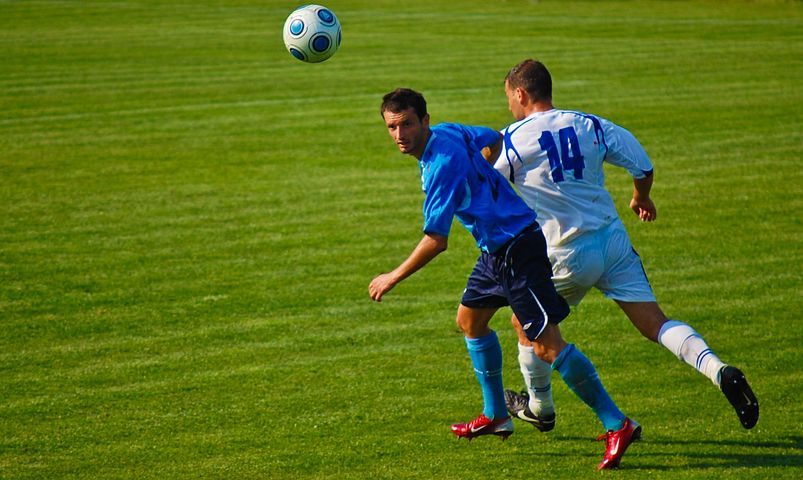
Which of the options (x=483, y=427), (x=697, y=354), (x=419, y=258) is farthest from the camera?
(x=483, y=427)

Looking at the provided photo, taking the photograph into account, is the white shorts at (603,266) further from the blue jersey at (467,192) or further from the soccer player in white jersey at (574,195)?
the blue jersey at (467,192)

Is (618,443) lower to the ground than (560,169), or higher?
lower

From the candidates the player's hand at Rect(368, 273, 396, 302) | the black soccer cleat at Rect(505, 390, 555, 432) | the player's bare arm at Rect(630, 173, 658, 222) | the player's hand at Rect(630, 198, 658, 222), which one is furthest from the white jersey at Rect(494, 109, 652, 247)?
the black soccer cleat at Rect(505, 390, 555, 432)

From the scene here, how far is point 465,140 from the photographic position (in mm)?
6492

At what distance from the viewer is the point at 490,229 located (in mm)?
6418

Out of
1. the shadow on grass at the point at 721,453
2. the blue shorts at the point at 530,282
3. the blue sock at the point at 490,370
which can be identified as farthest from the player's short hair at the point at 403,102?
the shadow on grass at the point at 721,453

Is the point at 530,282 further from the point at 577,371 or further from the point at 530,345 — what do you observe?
the point at 530,345

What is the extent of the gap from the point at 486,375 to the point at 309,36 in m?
4.22

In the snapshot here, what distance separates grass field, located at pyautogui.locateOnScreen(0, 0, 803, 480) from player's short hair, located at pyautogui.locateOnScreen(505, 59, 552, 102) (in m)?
2.23

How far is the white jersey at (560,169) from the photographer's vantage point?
6535mm

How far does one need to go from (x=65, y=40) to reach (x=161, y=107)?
36.0ft

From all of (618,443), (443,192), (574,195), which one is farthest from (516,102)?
(618,443)

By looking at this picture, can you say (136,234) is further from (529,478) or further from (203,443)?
(529,478)

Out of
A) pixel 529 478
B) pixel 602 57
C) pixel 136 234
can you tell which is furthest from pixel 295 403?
pixel 602 57
